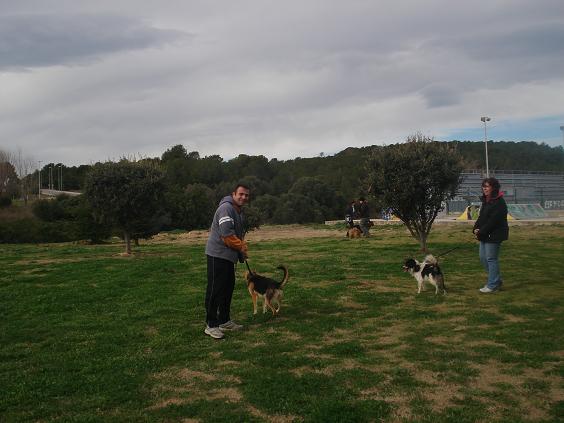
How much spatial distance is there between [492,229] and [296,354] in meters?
4.58

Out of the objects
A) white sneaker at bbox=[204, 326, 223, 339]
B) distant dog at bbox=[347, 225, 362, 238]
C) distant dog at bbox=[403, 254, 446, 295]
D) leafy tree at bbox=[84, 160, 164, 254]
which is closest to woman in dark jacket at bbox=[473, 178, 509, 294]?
distant dog at bbox=[403, 254, 446, 295]

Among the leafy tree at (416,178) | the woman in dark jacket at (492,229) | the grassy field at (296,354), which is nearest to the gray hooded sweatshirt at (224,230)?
the grassy field at (296,354)

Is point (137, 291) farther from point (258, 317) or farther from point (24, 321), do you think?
point (258, 317)

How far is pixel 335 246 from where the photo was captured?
671 inches

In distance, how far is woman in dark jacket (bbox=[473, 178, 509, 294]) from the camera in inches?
319

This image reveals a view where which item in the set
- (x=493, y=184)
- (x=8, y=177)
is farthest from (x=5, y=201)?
(x=493, y=184)

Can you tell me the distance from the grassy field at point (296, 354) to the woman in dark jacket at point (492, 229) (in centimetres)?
44

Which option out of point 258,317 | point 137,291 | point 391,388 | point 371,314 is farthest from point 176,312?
point 391,388

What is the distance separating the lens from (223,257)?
6.12 metres

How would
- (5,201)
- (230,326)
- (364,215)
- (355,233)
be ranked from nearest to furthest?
(230,326) < (364,215) < (355,233) < (5,201)

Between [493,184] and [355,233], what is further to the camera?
[355,233]

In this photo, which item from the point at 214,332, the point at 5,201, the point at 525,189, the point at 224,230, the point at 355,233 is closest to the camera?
the point at 214,332

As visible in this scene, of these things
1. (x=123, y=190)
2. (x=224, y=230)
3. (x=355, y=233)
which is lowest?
(x=355, y=233)

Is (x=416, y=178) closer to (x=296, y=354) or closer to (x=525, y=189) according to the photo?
(x=296, y=354)
